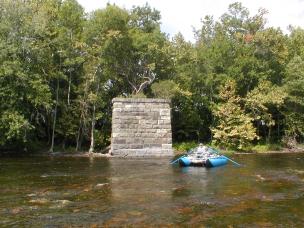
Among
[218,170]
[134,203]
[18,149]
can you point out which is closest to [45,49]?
[18,149]

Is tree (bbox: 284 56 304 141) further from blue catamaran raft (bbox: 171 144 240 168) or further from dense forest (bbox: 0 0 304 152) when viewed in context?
blue catamaran raft (bbox: 171 144 240 168)

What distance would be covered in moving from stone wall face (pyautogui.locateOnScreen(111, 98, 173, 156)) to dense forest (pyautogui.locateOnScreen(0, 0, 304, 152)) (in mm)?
3741

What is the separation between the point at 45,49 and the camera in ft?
105

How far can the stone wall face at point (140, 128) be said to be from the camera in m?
29.9

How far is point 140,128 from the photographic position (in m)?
30.3

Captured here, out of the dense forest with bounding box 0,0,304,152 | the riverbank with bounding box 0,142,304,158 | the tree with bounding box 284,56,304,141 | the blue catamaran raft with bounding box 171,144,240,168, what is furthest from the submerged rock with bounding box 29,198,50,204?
Result: the tree with bounding box 284,56,304,141

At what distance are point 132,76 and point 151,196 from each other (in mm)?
23784

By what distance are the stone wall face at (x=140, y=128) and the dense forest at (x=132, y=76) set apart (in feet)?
12.3

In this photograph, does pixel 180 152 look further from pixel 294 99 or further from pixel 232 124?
pixel 294 99

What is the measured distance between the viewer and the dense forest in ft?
99.5

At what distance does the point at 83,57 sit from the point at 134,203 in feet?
74.5

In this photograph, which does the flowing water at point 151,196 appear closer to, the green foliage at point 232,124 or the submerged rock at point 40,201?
the submerged rock at point 40,201

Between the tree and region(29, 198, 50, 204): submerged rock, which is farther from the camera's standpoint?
the tree

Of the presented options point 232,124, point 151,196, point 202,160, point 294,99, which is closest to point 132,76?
point 232,124
